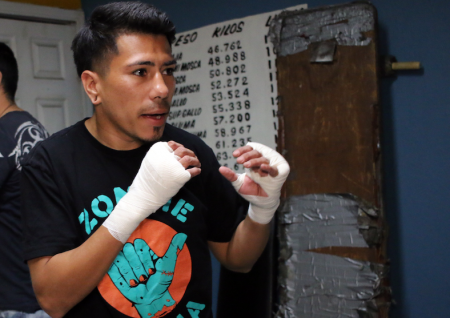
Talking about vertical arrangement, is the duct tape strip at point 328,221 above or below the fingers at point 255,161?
below

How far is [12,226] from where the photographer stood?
1440 mm

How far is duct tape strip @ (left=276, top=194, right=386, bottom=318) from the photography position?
148 centimetres

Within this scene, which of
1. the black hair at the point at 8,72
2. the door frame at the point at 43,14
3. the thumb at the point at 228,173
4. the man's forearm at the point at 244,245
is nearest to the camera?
the thumb at the point at 228,173

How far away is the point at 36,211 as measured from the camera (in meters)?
0.89

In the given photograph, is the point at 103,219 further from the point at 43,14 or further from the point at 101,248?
the point at 43,14

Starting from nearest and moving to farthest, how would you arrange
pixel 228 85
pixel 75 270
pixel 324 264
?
pixel 75 270 < pixel 324 264 < pixel 228 85

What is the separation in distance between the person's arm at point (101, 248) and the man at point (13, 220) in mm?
606

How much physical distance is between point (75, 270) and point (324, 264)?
977 mm

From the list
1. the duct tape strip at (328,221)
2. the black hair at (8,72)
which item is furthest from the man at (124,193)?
the black hair at (8,72)

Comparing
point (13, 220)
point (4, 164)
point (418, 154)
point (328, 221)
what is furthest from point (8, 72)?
point (418, 154)

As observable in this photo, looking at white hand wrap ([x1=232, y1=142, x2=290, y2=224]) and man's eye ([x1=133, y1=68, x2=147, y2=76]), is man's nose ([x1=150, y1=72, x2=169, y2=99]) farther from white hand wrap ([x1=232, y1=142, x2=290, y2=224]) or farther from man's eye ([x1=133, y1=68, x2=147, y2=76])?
white hand wrap ([x1=232, y1=142, x2=290, y2=224])

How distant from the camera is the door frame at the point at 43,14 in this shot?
2.58 metres

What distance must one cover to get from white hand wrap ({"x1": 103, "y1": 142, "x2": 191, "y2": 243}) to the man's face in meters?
0.11

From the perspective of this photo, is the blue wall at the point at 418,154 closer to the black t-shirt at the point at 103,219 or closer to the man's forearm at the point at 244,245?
the man's forearm at the point at 244,245
